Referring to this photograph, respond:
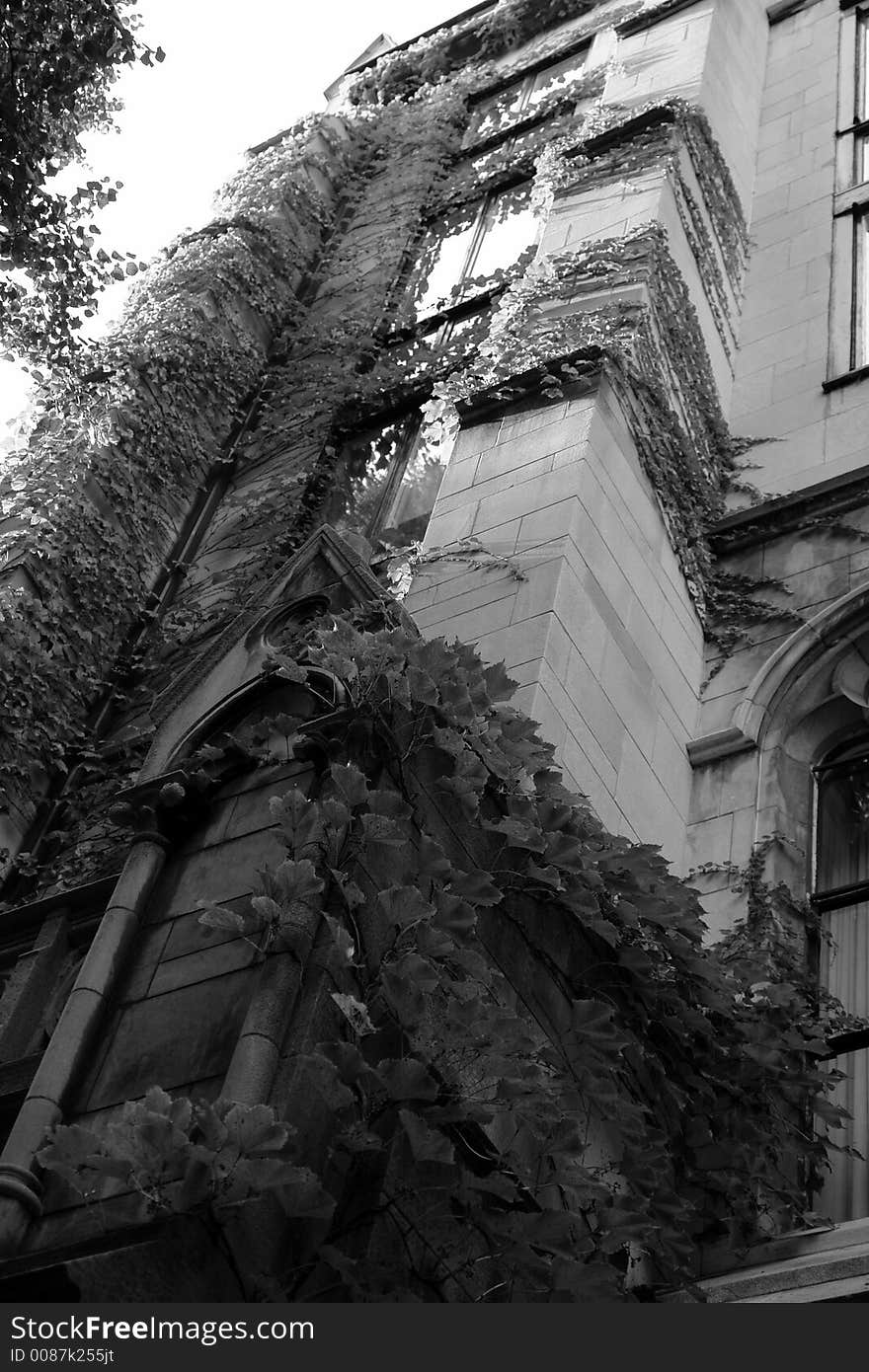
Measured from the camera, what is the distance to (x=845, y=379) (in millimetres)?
11398

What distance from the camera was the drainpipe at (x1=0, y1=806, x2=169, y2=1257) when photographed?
15.3 ft

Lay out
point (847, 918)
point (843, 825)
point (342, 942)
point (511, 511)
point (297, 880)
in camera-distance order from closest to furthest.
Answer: point (342, 942)
point (297, 880)
point (847, 918)
point (843, 825)
point (511, 511)

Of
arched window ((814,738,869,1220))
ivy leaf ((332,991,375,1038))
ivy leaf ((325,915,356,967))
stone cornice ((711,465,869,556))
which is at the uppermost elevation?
stone cornice ((711,465,869,556))

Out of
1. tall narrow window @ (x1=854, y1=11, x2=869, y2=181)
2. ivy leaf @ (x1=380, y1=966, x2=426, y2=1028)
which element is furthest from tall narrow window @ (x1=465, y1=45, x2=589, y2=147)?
ivy leaf @ (x1=380, y1=966, x2=426, y2=1028)

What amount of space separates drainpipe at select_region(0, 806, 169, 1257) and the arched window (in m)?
3.47

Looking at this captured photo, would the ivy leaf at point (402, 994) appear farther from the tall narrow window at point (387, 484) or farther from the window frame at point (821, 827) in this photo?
the tall narrow window at point (387, 484)

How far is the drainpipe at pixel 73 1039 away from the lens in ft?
15.3

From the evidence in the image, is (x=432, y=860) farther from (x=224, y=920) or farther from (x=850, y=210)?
(x=850, y=210)

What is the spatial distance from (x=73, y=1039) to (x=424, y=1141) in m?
1.28

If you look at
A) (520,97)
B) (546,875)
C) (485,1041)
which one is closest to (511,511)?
(546,875)

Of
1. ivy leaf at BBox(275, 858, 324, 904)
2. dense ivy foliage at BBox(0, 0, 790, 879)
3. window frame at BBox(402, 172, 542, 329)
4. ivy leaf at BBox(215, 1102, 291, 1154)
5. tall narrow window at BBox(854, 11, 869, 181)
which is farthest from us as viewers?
window frame at BBox(402, 172, 542, 329)

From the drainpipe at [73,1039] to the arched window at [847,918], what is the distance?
347 cm

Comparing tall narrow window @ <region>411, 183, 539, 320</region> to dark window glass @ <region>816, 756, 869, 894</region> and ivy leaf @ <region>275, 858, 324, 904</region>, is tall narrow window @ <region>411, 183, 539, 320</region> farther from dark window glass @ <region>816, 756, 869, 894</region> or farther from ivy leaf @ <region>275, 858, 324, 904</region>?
ivy leaf @ <region>275, 858, 324, 904</region>

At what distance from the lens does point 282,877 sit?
5000 millimetres
